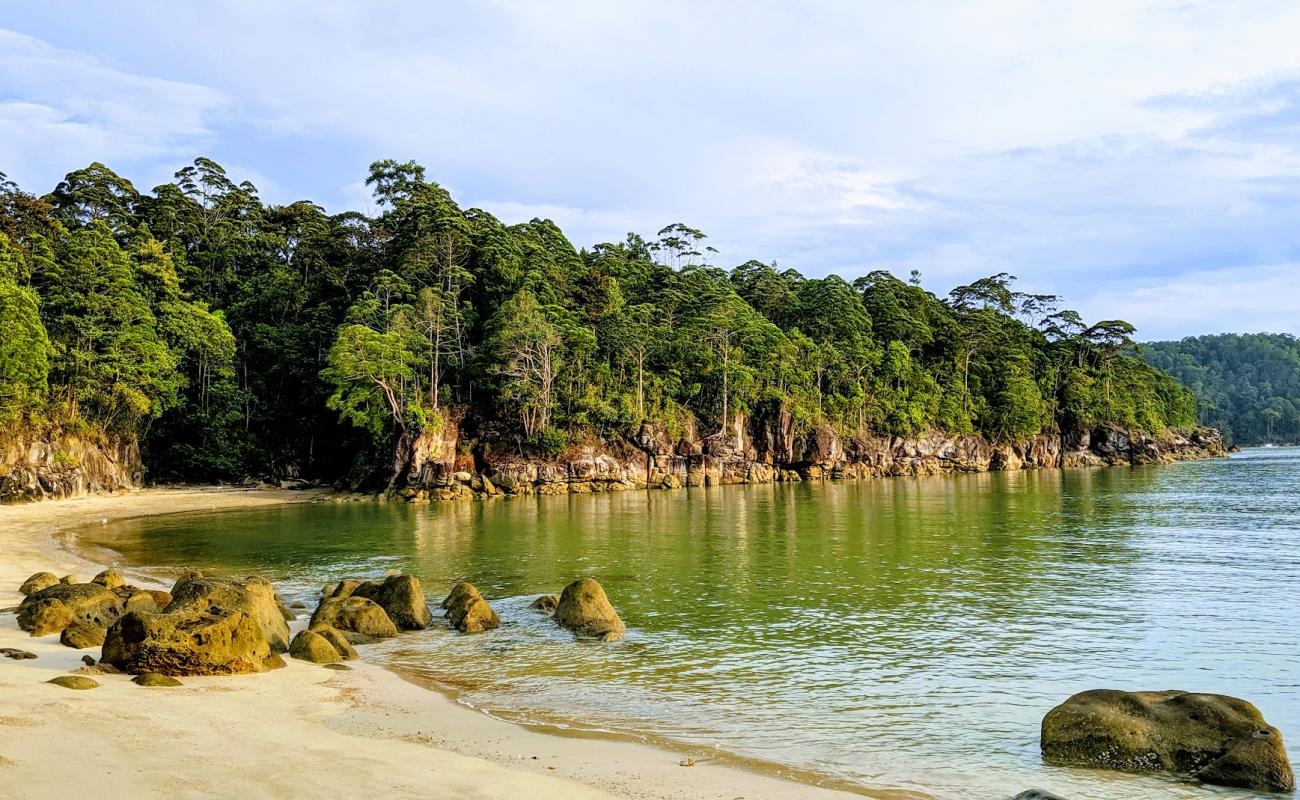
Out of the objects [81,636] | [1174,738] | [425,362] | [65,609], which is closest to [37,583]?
[65,609]

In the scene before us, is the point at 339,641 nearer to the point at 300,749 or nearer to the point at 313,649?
the point at 313,649

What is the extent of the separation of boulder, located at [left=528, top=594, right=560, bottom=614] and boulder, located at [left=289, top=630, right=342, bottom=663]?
16.3 feet

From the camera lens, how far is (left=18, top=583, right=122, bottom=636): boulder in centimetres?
1339

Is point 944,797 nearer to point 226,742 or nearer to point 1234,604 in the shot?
point 226,742

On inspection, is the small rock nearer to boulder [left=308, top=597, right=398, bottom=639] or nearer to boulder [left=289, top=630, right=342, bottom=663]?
boulder [left=289, top=630, right=342, bottom=663]

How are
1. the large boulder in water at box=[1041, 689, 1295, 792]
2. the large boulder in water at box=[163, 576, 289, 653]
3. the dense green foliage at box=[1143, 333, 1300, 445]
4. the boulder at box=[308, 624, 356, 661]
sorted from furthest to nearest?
1. the dense green foliage at box=[1143, 333, 1300, 445]
2. the boulder at box=[308, 624, 356, 661]
3. the large boulder in water at box=[163, 576, 289, 653]
4. the large boulder in water at box=[1041, 689, 1295, 792]

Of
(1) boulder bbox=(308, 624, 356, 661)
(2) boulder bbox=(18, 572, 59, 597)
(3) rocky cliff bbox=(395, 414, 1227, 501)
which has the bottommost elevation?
(1) boulder bbox=(308, 624, 356, 661)

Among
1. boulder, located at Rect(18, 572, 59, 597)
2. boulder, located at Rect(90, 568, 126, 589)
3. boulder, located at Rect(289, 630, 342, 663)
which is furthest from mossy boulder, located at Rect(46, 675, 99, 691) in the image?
boulder, located at Rect(18, 572, 59, 597)

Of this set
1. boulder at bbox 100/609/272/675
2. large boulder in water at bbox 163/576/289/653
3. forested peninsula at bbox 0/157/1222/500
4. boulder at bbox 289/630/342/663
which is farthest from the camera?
forested peninsula at bbox 0/157/1222/500

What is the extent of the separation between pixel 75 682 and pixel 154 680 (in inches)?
33.0

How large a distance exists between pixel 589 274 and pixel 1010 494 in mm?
37966

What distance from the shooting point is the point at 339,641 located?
523 inches

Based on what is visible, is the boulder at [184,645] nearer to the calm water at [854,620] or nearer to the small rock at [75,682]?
the small rock at [75,682]

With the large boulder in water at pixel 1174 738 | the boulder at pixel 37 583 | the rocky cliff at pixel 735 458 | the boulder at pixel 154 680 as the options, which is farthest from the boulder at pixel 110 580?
the rocky cliff at pixel 735 458
